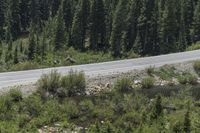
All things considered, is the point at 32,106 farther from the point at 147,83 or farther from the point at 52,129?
the point at 147,83

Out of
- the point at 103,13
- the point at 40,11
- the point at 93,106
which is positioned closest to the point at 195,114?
the point at 93,106

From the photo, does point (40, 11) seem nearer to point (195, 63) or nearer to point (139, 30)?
point (139, 30)

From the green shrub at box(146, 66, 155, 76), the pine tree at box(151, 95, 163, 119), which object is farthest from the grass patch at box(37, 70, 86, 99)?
the green shrub at box(146, 66, 155, 76)

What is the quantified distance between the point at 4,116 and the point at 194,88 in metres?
14.7

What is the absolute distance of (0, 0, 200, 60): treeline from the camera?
74875mm

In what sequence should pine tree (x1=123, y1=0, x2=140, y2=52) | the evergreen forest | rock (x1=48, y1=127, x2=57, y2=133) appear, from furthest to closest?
pine tree (x1=123, y1=0, x2=140, y2=52)
the evergreen forest
rock (x1=48, y1=127, x2=57, y2=133)

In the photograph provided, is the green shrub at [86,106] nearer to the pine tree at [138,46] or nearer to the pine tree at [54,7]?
the pine tree at [138,46]

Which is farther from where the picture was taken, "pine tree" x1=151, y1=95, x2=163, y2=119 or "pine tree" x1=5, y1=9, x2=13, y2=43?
"pine tree" x1=5, y1=9, x2=13, y2=43

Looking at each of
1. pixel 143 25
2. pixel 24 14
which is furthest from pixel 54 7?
pixel 143 25

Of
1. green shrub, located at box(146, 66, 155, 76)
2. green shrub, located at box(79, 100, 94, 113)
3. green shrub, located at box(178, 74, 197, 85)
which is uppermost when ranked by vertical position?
green shrub, located at box(79, 100, 94, 113)

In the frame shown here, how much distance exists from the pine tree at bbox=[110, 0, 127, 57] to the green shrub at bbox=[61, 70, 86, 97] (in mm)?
47347

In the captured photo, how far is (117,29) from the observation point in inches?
3031

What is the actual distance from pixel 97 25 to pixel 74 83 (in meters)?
57.1

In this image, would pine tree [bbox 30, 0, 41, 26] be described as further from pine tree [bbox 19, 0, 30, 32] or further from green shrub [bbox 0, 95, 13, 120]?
green shrub [bbox 0, 95, 13, 120]
